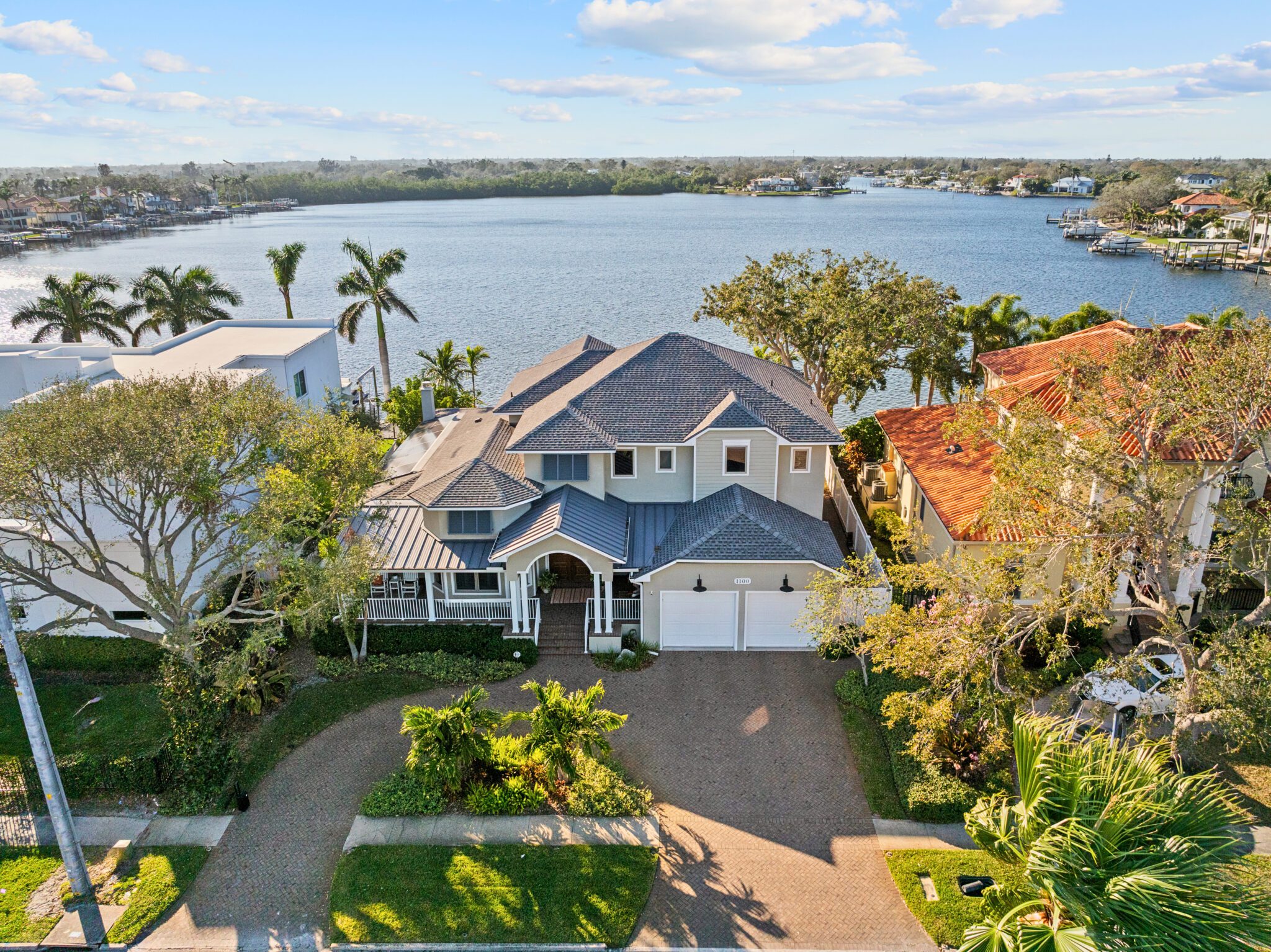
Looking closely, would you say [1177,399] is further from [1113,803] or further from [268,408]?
[268,408]

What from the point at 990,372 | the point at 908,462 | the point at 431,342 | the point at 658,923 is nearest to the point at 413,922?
the point at 658,923

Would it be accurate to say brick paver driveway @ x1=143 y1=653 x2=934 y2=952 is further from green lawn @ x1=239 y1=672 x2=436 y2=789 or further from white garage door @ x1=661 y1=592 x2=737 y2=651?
→ white garage door @ x1=661 y1=592 x2=737 y2=651

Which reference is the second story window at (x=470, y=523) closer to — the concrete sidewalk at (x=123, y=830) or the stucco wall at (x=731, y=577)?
the stucco wall at (x=731, y=577)

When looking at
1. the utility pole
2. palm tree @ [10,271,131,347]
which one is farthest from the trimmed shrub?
palm tree @ [10,271,131,347]

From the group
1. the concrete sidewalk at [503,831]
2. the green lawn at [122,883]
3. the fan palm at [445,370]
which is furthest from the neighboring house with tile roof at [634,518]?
the fan palm at [445,370]

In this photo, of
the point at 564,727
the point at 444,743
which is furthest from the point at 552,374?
the point at 444,743

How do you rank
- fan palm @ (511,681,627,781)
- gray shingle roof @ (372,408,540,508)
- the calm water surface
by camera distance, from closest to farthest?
fan palm @ (511,681,627,781) → gray shingle roof @ (372,408,540,508) → the calm water surface

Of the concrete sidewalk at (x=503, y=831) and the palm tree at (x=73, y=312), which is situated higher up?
the palm tree at (x=73, y=312)
